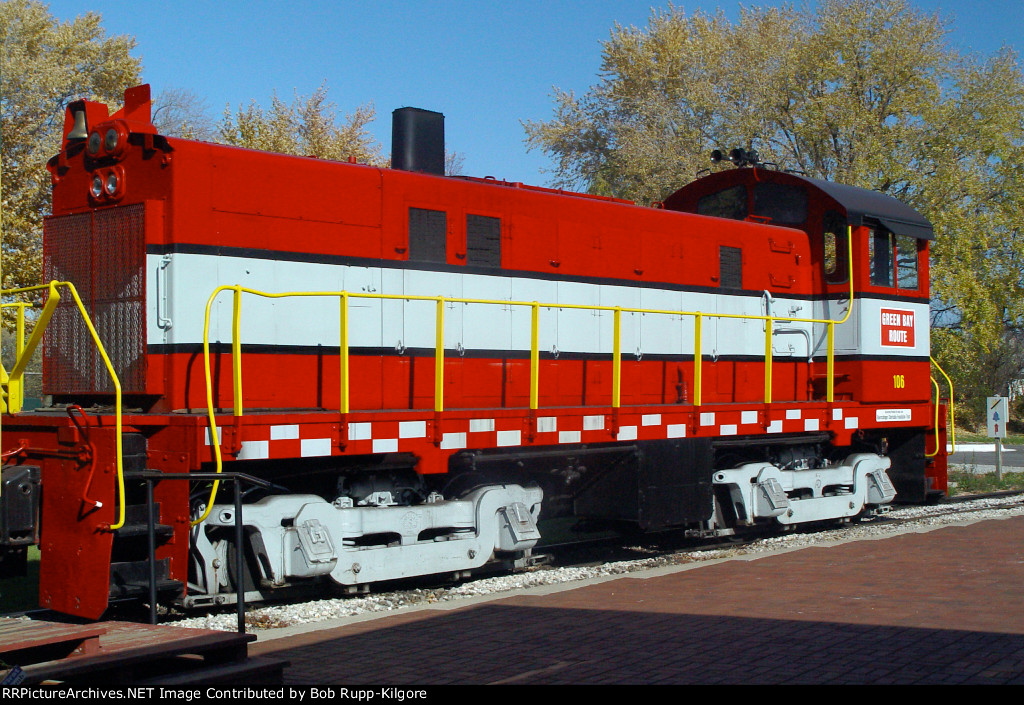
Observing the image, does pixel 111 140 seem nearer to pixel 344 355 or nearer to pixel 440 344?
pixel 344 355

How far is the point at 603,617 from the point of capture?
21.6ft

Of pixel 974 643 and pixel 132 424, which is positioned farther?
pixel 132 424

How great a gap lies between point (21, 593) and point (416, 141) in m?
5.14

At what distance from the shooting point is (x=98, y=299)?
7.40 meters

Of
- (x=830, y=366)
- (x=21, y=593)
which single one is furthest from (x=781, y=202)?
(x=21, y=593)

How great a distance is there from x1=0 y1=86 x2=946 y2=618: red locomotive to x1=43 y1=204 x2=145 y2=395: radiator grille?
24mm

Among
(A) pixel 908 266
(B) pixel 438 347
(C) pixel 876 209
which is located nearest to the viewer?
(B) pixel 438 347

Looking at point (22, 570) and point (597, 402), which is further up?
point (597, 402)

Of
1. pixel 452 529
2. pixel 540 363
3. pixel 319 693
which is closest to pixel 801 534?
pixel 540 363

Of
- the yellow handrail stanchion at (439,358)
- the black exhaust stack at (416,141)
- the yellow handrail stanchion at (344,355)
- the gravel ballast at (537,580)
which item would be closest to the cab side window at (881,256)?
the gravel ballast at (537,580)

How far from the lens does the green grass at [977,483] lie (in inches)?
656

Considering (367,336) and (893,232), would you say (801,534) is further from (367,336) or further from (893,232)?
(367,336)

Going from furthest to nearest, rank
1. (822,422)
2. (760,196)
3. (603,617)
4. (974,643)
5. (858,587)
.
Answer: (760,196)
(822,422)
(858,587)
(603,617)
(974,643)

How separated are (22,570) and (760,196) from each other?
886cm
